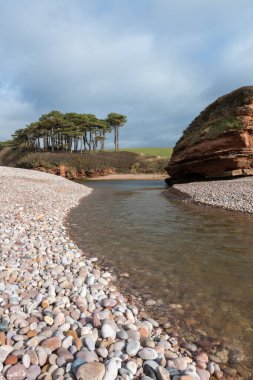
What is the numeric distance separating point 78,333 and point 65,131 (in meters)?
60.5

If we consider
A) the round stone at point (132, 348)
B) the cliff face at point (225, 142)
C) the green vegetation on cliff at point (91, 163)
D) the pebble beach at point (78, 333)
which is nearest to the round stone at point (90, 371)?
the pebble beach at point (78, 333)

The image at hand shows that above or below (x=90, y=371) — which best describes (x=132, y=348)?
below

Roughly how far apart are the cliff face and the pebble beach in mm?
23099

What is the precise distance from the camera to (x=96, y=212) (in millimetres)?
13875

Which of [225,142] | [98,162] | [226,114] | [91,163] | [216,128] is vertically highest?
[226,114]

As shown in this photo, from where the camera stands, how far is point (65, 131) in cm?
6028

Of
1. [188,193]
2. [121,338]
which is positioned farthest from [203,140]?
[121,338]

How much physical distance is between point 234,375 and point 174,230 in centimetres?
679

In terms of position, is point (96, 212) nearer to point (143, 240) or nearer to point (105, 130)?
point (143, 240)

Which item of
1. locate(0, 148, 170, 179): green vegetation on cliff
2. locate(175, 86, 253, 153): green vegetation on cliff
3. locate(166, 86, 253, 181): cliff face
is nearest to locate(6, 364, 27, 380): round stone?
locate(166, 86, 253, 181): cliff face

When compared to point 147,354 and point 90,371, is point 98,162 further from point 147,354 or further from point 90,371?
point 90,371

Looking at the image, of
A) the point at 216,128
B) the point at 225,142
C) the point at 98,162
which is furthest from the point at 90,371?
the point at 98,162

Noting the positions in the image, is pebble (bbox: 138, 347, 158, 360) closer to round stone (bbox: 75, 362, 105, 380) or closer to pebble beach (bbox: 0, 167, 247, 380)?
pebble beach (bbox: 0, 167, 247, 380)

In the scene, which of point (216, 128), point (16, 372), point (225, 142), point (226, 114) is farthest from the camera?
point (226, 114)
